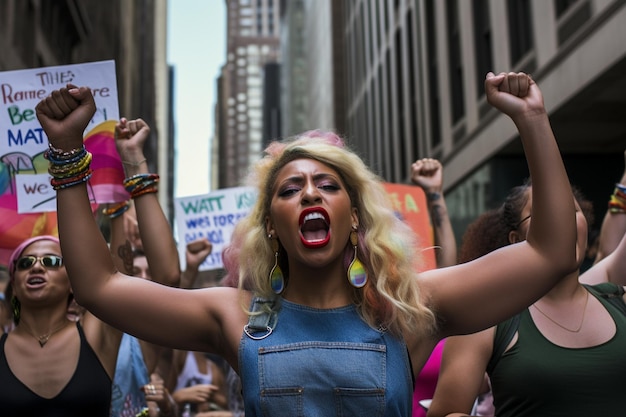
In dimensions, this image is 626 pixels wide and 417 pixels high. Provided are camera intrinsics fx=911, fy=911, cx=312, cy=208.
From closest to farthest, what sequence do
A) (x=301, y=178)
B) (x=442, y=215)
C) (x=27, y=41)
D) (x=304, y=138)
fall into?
(x=301, y=178) < (x=304, y=138) < (x=442, y=215) < (x=27, y=41)

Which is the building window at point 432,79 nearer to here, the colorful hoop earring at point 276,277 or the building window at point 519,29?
the building window at point 519,29

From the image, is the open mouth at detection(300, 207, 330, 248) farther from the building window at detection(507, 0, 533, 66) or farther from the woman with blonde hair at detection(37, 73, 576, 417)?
the building window at detection(507, 0, 533, 66)

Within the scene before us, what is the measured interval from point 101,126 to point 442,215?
191 cm

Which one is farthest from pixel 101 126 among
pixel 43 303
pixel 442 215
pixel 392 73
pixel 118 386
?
pixel 392 73

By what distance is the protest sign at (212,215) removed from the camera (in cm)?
823

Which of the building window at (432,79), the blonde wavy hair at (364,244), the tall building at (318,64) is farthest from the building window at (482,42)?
the blonde wavy hair at (364,244)

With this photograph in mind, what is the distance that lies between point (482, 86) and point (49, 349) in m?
16.3

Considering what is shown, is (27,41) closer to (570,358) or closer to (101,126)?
(101,126)

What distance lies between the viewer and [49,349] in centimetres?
419

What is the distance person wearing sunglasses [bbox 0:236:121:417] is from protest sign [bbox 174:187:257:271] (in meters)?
3.72

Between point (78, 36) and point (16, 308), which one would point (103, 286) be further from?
point (78, 36)

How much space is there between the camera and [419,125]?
27.0 meters

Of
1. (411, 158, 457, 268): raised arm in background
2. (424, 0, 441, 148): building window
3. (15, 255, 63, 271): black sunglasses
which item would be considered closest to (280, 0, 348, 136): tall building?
(424, 0, 441, 148): building window

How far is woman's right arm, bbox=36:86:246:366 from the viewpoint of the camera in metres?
2.72
